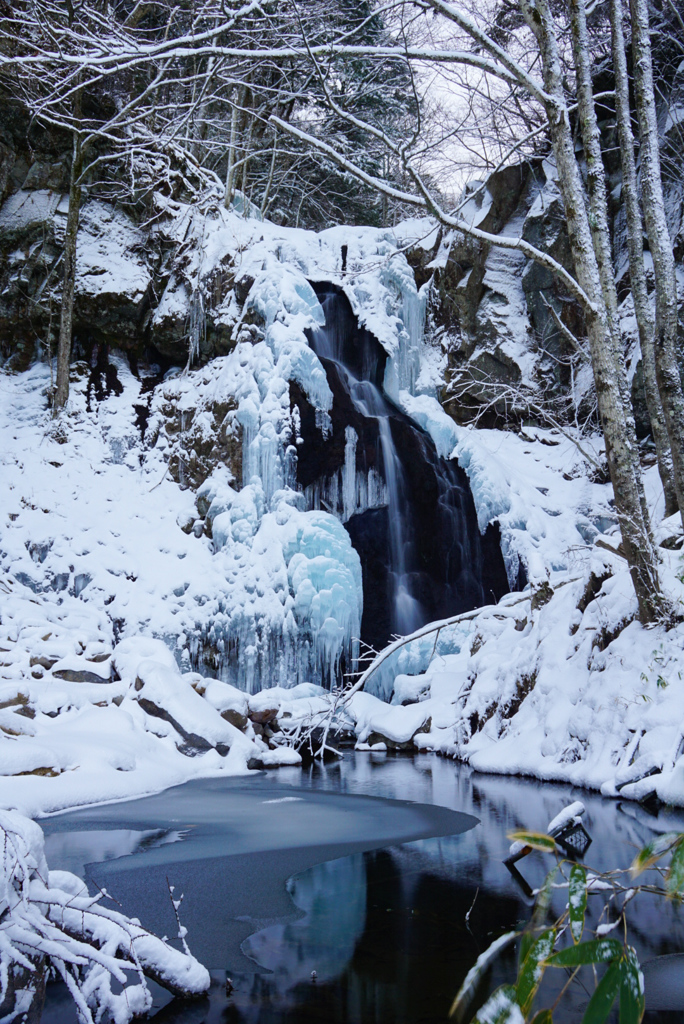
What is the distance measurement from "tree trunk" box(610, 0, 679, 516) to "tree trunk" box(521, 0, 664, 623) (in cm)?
197

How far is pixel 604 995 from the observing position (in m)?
0.60

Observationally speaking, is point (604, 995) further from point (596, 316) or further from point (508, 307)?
point (508, 307)

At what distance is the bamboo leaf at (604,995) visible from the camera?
58 centimetres

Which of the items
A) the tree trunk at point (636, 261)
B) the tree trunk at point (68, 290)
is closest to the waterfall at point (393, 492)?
the tree trunk at point (68, 290)

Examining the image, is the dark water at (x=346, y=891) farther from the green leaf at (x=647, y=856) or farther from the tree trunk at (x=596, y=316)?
the tree trunk at (x=596, y=316)

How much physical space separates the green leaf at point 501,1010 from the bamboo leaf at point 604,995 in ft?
0.21

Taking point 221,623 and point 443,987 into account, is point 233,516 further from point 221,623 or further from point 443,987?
point 443,987

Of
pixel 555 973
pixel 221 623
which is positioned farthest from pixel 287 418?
pixel 555 973

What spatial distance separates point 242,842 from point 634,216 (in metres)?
7.64

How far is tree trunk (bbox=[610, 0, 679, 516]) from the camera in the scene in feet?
24.4

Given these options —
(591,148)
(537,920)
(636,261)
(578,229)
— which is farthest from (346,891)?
(636,261)

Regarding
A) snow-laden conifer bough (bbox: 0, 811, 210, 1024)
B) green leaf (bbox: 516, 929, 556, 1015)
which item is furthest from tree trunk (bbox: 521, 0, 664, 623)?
green leaf (bbox: 516, 929, 556, 1015)

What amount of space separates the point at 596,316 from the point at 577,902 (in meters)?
5.41

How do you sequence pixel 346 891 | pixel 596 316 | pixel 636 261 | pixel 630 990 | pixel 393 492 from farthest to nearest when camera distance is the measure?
pixel 393 492 < pixel 636 261 < pixel 596 316 < pixel 346 891 < pixel 630 990
